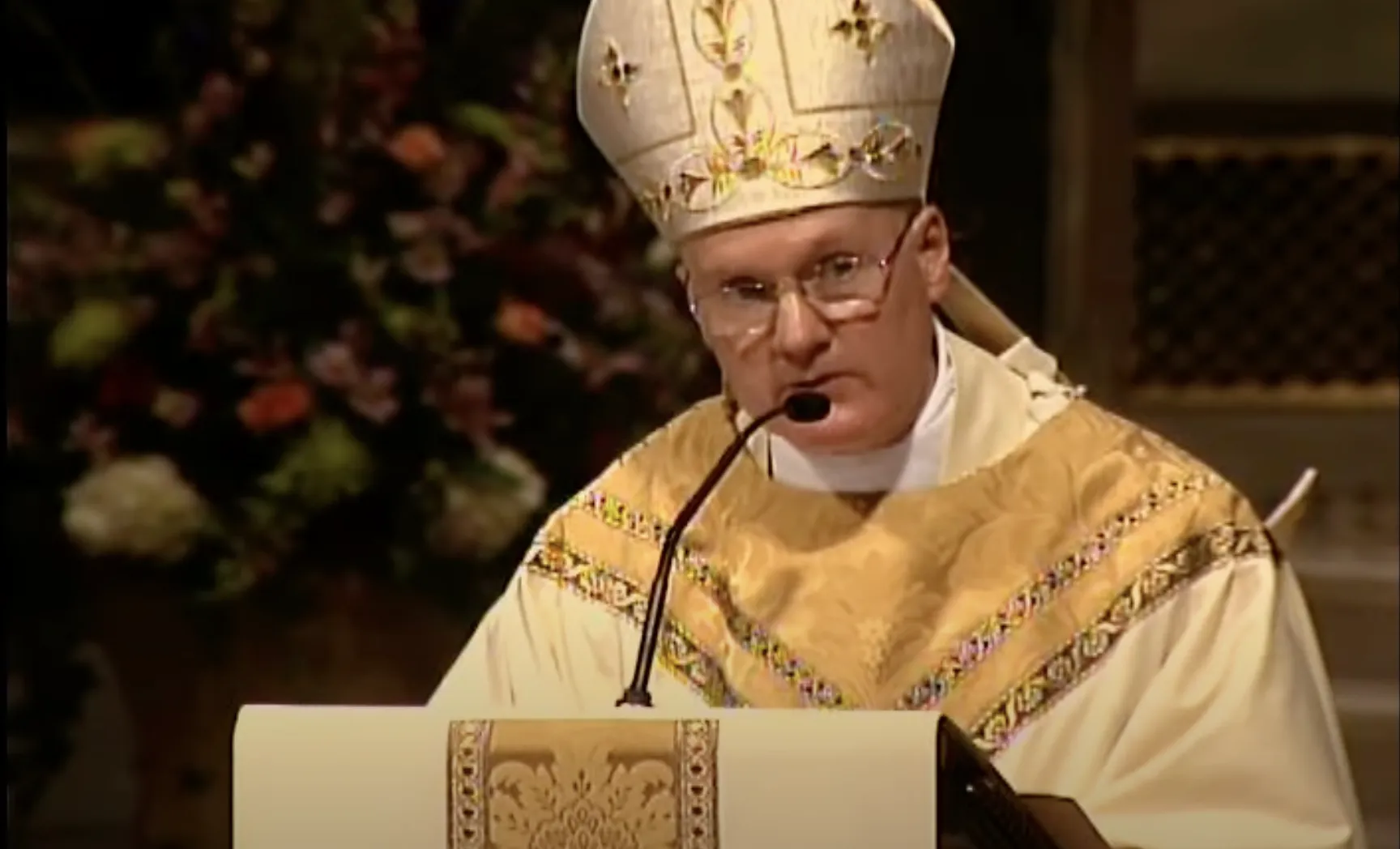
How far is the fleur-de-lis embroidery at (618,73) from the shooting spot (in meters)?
2.22

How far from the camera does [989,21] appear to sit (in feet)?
11.5

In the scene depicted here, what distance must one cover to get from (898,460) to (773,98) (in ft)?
1.01

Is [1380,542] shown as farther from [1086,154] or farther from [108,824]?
[108,824]

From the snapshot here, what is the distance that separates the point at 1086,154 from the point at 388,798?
2.03 metres

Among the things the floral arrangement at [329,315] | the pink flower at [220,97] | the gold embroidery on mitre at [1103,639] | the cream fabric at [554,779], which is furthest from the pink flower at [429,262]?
the cream fabric at [554,779]

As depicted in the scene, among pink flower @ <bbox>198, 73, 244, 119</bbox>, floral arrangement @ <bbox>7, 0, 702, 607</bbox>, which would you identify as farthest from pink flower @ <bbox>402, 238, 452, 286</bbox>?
pink flower @ <bbox>198, 73, 244, 119</bbox>

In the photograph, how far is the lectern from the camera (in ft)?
5.60

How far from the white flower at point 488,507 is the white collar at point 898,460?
75cm

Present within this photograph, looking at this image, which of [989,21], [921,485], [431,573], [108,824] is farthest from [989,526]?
[108,824]

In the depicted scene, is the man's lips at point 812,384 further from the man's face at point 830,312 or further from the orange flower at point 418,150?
the orange flower at point 418,150

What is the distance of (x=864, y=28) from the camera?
85.7 inches

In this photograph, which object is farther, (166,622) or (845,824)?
(166,622)

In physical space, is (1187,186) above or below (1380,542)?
above

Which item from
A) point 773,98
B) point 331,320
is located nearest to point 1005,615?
point 773,98
